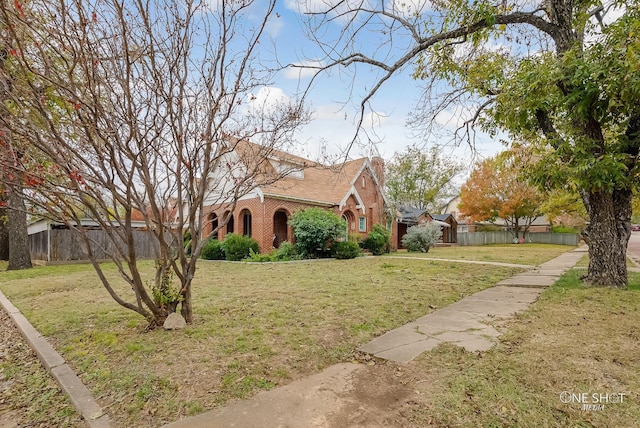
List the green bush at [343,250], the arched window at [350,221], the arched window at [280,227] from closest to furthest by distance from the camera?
the green bush at [343,250]
the arched window at [280,227]
the arched window at [350,221]

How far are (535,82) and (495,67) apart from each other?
2959mm

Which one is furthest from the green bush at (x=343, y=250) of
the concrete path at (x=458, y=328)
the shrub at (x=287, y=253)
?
the concrete path at (x=458, y=328)

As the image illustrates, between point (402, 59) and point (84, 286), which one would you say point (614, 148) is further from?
point (84, 286)

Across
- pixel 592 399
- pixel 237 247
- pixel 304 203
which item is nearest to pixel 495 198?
pixel 304 203

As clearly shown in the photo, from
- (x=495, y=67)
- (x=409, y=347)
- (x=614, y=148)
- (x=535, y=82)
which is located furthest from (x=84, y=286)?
(x=614, y=148)

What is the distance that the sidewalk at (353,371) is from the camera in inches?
96.3

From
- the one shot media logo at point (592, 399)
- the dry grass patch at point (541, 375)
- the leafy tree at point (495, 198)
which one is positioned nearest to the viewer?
the dry grass patch at point (541, 375)

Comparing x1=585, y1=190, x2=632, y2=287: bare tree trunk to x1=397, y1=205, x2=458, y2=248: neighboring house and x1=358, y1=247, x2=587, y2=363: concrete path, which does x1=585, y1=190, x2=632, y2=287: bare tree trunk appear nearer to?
x1=358, y1=247, x2=587, y2=363: concrete path

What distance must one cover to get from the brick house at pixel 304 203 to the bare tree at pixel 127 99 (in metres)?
8.97

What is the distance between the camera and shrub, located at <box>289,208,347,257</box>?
1478 centimetres

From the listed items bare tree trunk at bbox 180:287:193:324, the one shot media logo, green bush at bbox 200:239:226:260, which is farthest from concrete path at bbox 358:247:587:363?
green bush at bbox 200:239:226:260

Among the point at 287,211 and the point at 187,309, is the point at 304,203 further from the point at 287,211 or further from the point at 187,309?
the point at 187,309

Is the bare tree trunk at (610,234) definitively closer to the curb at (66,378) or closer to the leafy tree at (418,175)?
the curb at (66,378)

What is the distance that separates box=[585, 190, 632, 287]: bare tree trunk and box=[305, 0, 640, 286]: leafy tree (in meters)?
0.02
